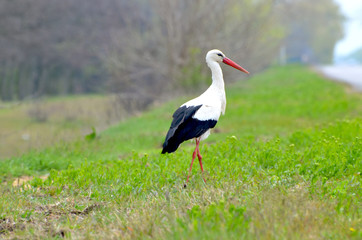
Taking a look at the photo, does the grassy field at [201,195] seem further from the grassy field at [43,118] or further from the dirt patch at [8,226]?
the grassy field at [43,118]

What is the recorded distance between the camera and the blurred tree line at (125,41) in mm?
22500

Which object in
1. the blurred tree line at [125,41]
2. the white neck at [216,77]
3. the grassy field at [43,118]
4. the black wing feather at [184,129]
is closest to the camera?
the black wing feather at [184,129]

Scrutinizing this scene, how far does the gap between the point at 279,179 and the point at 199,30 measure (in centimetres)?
1765

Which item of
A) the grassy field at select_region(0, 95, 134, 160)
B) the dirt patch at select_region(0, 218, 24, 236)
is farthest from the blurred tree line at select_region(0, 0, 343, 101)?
the dirt patch at select_region(0, 218, 24, 236)

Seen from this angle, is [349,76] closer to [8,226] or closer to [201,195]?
[201,195]

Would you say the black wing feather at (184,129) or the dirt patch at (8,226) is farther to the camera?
the black wing feather at (184,129)

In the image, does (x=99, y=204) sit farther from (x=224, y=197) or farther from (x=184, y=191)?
(x=224, y=197)

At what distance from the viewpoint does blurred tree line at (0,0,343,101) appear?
22.5m

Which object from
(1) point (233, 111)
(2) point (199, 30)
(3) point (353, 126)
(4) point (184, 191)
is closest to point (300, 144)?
(3) point (353, 126)

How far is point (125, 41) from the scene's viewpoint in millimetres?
25406

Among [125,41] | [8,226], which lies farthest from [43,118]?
[8,226]

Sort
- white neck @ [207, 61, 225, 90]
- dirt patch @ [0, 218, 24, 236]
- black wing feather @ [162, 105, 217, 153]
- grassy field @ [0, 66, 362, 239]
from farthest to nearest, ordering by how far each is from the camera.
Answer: white neck @ [207, 61, 225, 90]
black wing feather @ [162, 105, 217, 153]
dirt patch @ [0, 218, 24, 236]
grassy field @ [0, 66, 362, 239]

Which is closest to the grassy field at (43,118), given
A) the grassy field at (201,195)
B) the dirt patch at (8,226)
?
the grassy field at (201,195)

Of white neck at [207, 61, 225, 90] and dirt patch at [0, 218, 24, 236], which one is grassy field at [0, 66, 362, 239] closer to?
dirt patch at [0, 218, 24, 236]
